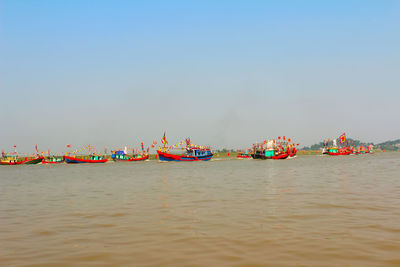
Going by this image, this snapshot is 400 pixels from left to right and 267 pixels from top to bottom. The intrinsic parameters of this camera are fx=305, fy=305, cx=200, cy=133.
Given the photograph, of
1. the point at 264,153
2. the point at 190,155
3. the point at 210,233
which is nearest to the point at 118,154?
the point at 190,155

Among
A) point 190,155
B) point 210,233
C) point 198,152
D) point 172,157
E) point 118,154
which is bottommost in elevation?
point 210,233

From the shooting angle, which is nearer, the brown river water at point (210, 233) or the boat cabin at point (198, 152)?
the brown river water at point (210, 233)

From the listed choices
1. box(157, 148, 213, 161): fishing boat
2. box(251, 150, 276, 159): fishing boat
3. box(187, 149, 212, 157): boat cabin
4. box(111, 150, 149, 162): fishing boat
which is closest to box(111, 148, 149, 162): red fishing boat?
box(111, 150, 149, 162): fishing boat

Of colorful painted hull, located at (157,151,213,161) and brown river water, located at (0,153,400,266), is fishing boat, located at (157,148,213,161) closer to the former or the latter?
colorful painted hull, located at (157,151,213,161)

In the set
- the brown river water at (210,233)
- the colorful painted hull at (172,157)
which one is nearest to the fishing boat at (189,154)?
the colorful painted hull at (172,157)

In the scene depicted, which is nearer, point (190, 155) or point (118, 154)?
point (190, 155)

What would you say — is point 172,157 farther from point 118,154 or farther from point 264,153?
point 264,153

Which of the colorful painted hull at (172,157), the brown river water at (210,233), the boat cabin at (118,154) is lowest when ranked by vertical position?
the brown river water at (210,233)

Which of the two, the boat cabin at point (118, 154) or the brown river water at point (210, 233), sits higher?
the boat cabin at point (118, 154)

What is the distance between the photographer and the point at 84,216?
1380 cm

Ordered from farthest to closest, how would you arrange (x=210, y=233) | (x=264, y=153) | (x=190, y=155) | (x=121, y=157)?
(x=121, y=157) < (x=264, y=153) < (x=190, y=155) < (x=210, y=233)

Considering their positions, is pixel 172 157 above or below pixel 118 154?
below

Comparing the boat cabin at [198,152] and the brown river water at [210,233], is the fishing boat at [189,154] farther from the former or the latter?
the brown river water at [210,233]

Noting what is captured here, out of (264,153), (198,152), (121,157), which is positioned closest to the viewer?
(198,152)
